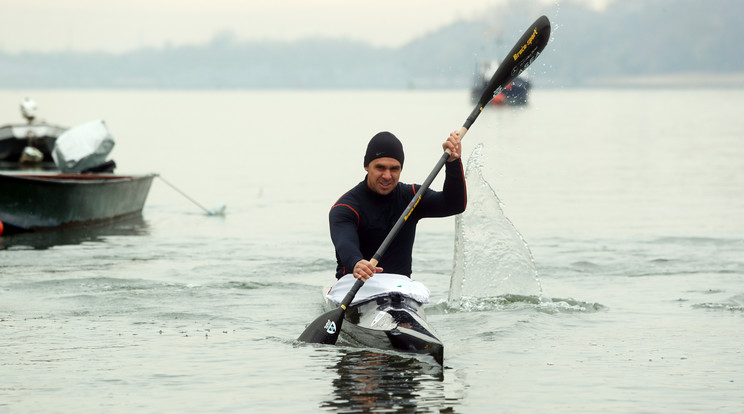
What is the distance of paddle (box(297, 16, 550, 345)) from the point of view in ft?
31.0

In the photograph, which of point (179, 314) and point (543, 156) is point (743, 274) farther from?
point (543, 156)

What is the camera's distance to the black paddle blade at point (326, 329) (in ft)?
32.1

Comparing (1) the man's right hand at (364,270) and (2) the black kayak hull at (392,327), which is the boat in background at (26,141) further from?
(1) the man's right hand at (364,270)

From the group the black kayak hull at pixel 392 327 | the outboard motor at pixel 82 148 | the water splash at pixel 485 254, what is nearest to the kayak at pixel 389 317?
the black kayak hull at pixel 392 327

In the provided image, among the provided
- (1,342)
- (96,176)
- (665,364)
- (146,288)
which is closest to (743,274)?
(665,364)

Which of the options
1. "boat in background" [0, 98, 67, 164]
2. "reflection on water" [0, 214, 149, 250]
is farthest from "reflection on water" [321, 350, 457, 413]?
"boat in background" [0, 98, 67, 164]

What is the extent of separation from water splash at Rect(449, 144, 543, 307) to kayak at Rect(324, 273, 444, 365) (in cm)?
281

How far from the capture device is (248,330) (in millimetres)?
11133

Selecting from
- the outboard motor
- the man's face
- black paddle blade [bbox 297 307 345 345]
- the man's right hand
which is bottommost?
black paddle blade [bbox 297 307 345 345]

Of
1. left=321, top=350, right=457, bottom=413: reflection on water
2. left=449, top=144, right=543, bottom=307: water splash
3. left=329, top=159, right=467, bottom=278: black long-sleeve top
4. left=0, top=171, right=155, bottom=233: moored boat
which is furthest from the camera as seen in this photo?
left=0, top=171, right=155, bottom=233: moored boat

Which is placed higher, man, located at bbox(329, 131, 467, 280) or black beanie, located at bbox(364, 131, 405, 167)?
black beanie, located at bbox(364, 131, 405, 167)

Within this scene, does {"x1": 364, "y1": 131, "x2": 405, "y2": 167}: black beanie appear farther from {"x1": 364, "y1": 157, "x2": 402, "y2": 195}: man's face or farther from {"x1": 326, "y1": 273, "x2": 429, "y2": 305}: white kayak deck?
{"x1": 326, "y1": 273, "x2": 429, "y2": 305}: white kayak deck

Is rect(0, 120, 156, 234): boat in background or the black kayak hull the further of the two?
rect(0, 120, 156, 234): boat in background

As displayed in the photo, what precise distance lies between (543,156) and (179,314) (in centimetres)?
3575
